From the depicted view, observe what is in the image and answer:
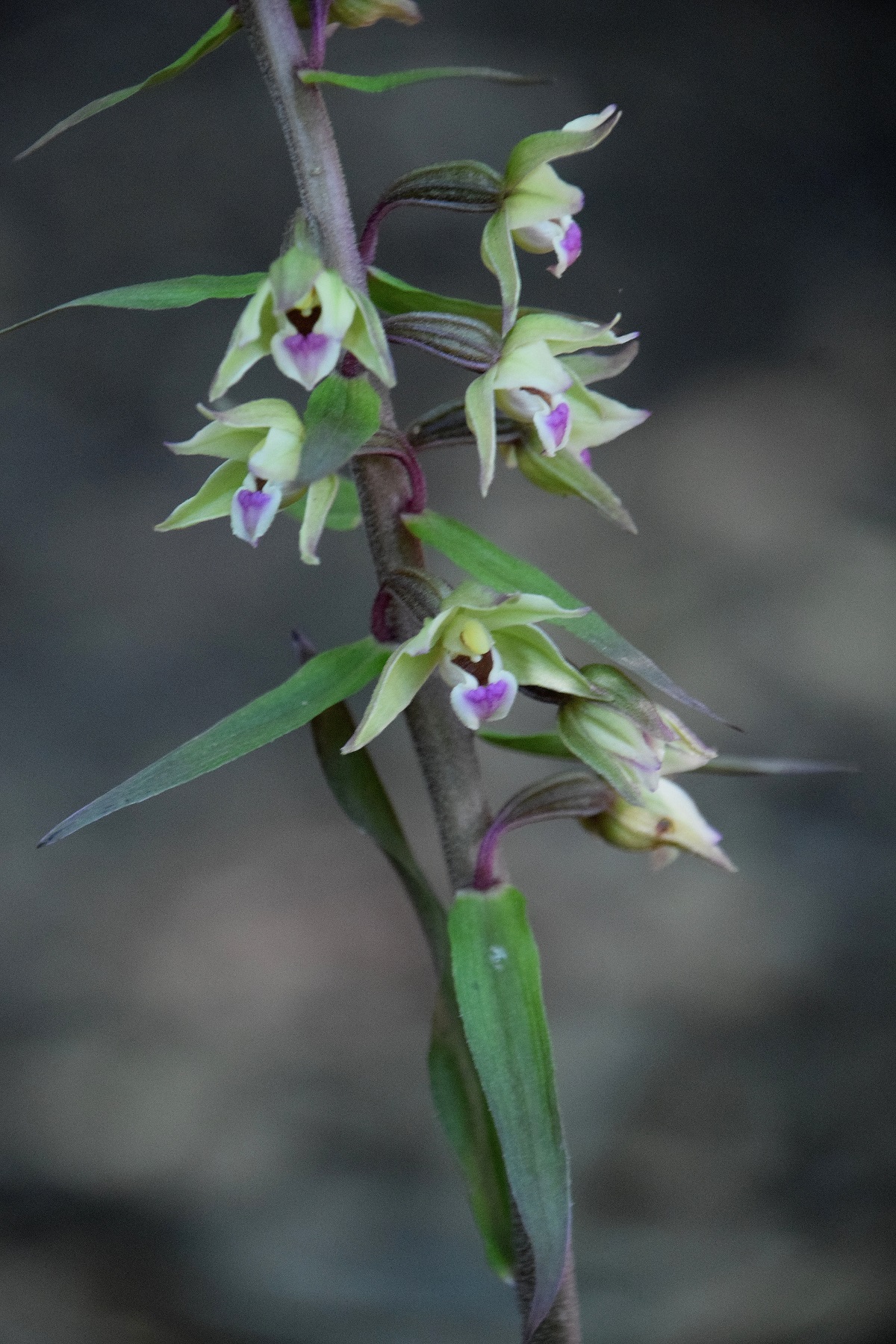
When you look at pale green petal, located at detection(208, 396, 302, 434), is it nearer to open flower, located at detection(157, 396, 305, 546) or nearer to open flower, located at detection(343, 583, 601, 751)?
open flower, located at detection(157, 396, 305, 546)

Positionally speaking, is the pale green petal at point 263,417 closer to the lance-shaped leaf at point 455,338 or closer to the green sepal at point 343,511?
the lance-shaped leaf at point 455,338

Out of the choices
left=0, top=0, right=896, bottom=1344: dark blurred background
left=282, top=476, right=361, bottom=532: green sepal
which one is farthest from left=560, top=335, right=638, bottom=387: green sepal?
left=0, top=0, right=896, bottom=1344: dark blurred background

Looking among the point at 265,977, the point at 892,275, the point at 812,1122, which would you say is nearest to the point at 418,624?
the point at 265,977

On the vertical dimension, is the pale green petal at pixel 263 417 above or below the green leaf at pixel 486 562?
above

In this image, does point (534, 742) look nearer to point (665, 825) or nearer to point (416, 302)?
point (665, 825)

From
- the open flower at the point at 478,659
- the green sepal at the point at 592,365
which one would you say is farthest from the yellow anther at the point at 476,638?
the green sepal at the point at 592,365

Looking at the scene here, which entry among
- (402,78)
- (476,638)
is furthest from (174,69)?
(476,638)
